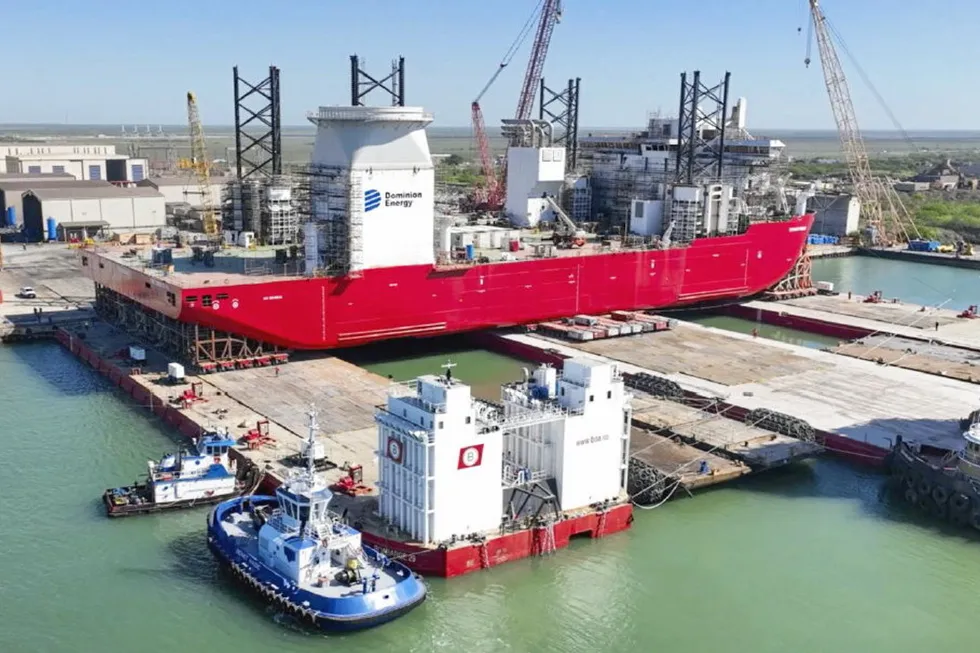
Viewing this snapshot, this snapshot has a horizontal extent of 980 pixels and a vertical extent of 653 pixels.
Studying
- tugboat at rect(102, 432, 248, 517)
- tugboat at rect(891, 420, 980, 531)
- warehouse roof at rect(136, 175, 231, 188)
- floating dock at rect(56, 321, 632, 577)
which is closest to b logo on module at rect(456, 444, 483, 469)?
floating dock at rect(56, 321, 632, 577)

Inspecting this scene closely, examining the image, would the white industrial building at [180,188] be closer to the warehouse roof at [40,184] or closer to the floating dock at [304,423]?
the warehouse roof at [40,184]

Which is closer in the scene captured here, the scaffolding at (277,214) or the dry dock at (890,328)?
the dry dock at (890,328)

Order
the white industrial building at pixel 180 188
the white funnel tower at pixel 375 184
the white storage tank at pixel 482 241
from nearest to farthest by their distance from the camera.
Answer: the white funnel tower at pixel 375 184
the white storage tank at pixel 482 241
the white industrial building at pixel 180 188

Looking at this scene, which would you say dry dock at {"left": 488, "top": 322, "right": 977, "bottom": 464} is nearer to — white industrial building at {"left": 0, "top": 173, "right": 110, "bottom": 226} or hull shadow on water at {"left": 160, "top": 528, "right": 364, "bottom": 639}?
hull shadow on water at {"left": 160, "top": 528, "right": 364, "bottom": 639}

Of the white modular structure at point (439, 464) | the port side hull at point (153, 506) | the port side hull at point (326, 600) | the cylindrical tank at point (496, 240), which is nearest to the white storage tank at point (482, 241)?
the cylindrical tank at point (496, 240)

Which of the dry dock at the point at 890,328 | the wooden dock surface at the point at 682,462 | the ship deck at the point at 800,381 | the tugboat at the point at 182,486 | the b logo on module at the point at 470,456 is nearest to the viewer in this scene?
the b logo on module at the point at 470,456
